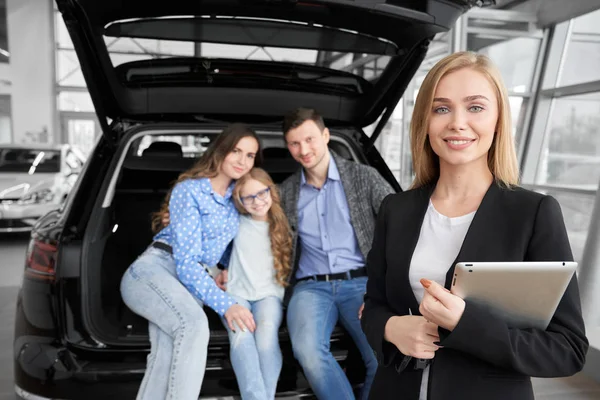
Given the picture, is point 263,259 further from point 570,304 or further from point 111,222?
point 570,304

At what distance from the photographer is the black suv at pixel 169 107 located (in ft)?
5.16

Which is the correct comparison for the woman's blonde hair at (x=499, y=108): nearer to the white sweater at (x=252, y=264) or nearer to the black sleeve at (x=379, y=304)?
the black sleeve at (x=379, y=304)

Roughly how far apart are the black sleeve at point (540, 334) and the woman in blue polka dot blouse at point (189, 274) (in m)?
0.93

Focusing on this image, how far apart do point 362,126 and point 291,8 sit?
41.4 inches

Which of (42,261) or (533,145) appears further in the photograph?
(533,145)

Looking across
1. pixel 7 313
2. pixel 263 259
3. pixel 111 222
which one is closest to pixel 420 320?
pixel 263 259

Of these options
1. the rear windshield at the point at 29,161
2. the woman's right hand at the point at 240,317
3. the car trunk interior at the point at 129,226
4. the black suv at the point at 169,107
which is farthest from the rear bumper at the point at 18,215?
the woman's right hand at the point at 240,317

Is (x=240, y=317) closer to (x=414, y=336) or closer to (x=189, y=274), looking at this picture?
(x=189, y=274)

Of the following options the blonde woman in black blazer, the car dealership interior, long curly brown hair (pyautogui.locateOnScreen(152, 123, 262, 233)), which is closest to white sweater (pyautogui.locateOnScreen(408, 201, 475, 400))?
the blonde woman in black blazer

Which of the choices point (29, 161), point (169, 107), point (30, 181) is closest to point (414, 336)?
point (169, 107)

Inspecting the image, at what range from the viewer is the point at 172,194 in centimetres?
192

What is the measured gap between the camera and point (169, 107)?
2.25 m

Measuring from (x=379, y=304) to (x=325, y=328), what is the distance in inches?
24.3

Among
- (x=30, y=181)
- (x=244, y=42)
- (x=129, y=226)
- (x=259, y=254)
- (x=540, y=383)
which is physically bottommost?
(x=540, y=383)
